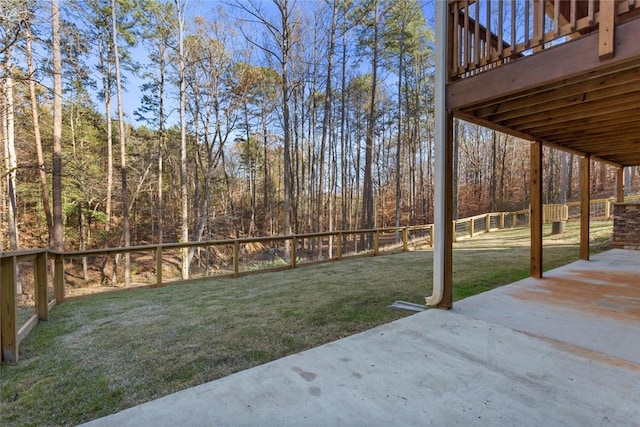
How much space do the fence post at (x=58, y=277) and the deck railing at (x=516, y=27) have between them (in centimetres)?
509

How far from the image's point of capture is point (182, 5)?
10.6 m

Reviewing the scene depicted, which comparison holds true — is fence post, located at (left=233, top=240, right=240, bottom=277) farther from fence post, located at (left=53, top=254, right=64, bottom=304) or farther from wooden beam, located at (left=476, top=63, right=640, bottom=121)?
wooden beam, located at (left=476, top=63, right=640, bottom=121)

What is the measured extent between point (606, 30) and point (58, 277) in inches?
236

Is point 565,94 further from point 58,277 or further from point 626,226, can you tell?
point 626,226

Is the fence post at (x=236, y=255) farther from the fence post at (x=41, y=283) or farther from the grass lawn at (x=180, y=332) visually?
the fence post at (x=41, y=283)

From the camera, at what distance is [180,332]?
9.07 ft

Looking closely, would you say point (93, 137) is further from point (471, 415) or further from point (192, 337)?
point (471, 415)

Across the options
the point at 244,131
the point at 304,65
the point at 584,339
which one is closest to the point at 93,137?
the point at 244,131

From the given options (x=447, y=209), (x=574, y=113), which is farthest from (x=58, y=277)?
(x=574, y=113)

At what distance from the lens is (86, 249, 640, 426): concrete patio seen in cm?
154

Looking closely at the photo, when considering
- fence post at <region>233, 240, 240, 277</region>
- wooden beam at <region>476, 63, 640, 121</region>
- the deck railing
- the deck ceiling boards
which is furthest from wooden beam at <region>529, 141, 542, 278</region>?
fence post at <region>233, 240, 240, 277</region>

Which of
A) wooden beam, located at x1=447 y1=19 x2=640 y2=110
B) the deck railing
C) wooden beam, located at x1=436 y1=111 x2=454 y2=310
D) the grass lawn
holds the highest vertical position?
the deck railing

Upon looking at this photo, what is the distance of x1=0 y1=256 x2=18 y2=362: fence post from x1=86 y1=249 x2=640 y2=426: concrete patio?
127 cm

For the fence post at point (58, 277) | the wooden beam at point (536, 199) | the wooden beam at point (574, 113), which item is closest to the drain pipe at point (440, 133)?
the wooden beam at point (574, 113)
